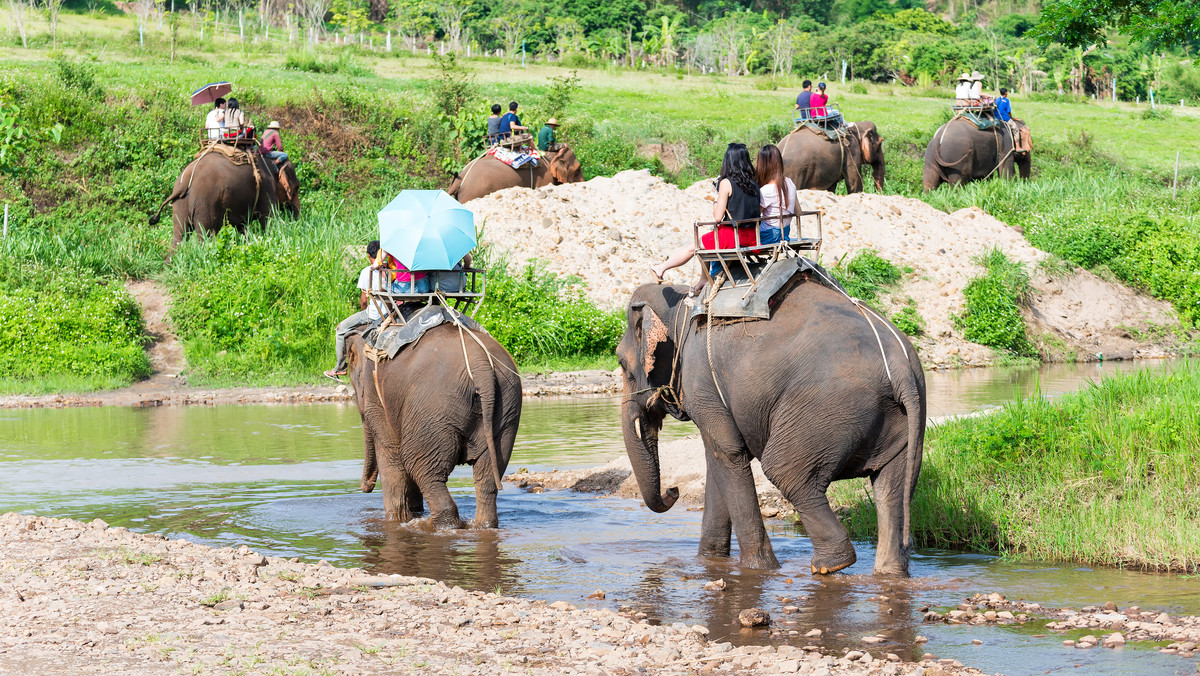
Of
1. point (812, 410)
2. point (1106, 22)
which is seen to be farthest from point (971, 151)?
point (812, 410)

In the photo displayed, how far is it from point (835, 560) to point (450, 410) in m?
2.87

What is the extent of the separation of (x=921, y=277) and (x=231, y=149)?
35.8 ft

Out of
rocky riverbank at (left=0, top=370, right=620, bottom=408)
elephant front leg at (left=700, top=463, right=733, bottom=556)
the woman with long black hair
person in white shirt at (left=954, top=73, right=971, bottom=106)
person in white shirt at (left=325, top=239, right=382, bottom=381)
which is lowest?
rocky riverbank at (left=0, top=370, right=620, bottom=408)

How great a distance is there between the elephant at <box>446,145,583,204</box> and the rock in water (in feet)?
56.6

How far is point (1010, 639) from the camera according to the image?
5832 millimetres

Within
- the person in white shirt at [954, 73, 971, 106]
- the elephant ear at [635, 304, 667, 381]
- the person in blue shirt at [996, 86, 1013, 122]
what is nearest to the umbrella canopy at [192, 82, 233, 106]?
the elephant ear at [635, 304, 667, 381]

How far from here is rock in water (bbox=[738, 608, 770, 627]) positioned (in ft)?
20.0

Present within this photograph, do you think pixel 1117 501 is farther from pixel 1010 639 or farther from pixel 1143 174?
pixel 1143 174

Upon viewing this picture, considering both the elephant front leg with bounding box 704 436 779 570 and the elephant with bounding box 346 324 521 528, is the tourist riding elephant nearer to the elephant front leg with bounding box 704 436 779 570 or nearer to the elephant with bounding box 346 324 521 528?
the elephant with bounding box 346 324 521 528

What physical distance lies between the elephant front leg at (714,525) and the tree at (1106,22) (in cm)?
1896

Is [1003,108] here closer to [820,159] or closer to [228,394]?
[820,159]

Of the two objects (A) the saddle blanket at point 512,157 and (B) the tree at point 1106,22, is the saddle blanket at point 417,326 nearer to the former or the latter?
(A) the saddle blanket at point 512,157

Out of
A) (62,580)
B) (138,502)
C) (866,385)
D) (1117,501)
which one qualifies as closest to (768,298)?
(866,385)

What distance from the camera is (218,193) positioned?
785 inches
